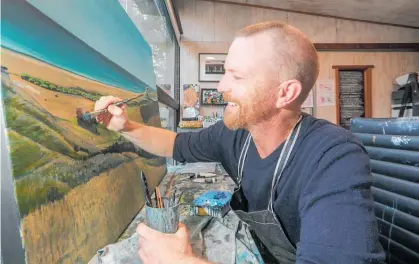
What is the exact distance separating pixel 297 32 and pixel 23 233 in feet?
2.66

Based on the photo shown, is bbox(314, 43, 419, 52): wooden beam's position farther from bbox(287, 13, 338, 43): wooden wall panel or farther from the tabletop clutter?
the tabletop clutter

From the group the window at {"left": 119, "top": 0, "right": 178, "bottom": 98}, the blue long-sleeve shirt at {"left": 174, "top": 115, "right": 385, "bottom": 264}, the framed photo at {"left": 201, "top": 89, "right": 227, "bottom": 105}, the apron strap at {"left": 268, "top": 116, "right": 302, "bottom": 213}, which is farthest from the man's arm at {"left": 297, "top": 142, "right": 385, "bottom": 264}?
the framed photo at {"left": 201, "top": 89, "right": 227, "bottom": 105}

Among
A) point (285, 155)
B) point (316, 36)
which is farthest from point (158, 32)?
point (316, 36)

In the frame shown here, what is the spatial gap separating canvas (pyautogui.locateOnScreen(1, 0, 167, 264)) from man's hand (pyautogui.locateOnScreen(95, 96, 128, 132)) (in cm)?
2

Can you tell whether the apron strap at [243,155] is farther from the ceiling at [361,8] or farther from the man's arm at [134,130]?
the ceiling at [361,8]

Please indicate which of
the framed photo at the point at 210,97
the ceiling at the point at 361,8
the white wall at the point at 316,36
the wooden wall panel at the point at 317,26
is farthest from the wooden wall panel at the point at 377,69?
the framed photo at the point at 210,97

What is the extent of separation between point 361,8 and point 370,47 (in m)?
0.66

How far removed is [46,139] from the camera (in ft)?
1.70

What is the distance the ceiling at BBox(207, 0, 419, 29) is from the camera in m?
3.38

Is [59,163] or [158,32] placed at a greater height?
[158,32]

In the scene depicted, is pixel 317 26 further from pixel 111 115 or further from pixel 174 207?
pixel 174 207

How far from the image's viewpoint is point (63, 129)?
59 cm

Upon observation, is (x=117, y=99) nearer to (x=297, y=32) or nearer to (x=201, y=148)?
(x=201, y=148)

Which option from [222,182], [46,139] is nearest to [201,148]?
[222,182]
